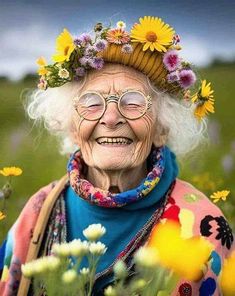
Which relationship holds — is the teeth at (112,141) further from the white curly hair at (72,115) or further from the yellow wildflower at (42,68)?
the yellow wildflower at (42,68)

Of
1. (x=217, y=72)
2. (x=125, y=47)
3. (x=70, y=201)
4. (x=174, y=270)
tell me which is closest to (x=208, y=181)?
(x=217, y=72)

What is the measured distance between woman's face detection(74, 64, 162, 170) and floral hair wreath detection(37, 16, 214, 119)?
3 cm

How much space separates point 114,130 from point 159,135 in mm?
202

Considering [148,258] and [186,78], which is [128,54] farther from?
[148,258]

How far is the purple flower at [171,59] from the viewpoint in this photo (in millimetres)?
2104

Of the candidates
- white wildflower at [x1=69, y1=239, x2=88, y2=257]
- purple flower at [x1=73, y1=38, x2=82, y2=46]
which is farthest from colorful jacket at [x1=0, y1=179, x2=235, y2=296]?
white wildflower at [x1=69, y1=239, x2=88, y2=257]

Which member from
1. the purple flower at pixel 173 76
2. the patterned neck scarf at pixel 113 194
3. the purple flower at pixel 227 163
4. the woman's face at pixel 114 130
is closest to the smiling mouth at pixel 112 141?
the woman's face at pixel 114 130

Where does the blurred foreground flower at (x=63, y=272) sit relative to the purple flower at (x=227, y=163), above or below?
above

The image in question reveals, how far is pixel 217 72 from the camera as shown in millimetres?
3092

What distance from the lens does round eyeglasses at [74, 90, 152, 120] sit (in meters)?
2.08

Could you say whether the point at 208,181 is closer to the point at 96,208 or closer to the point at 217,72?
the point at 217,72

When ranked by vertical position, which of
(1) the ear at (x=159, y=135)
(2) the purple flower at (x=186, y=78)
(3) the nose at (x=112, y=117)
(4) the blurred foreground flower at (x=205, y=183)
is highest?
(2) the purple flower at (x=186, y=78)

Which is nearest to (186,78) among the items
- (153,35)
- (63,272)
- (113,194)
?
(153,35)

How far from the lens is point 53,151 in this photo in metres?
2.97
